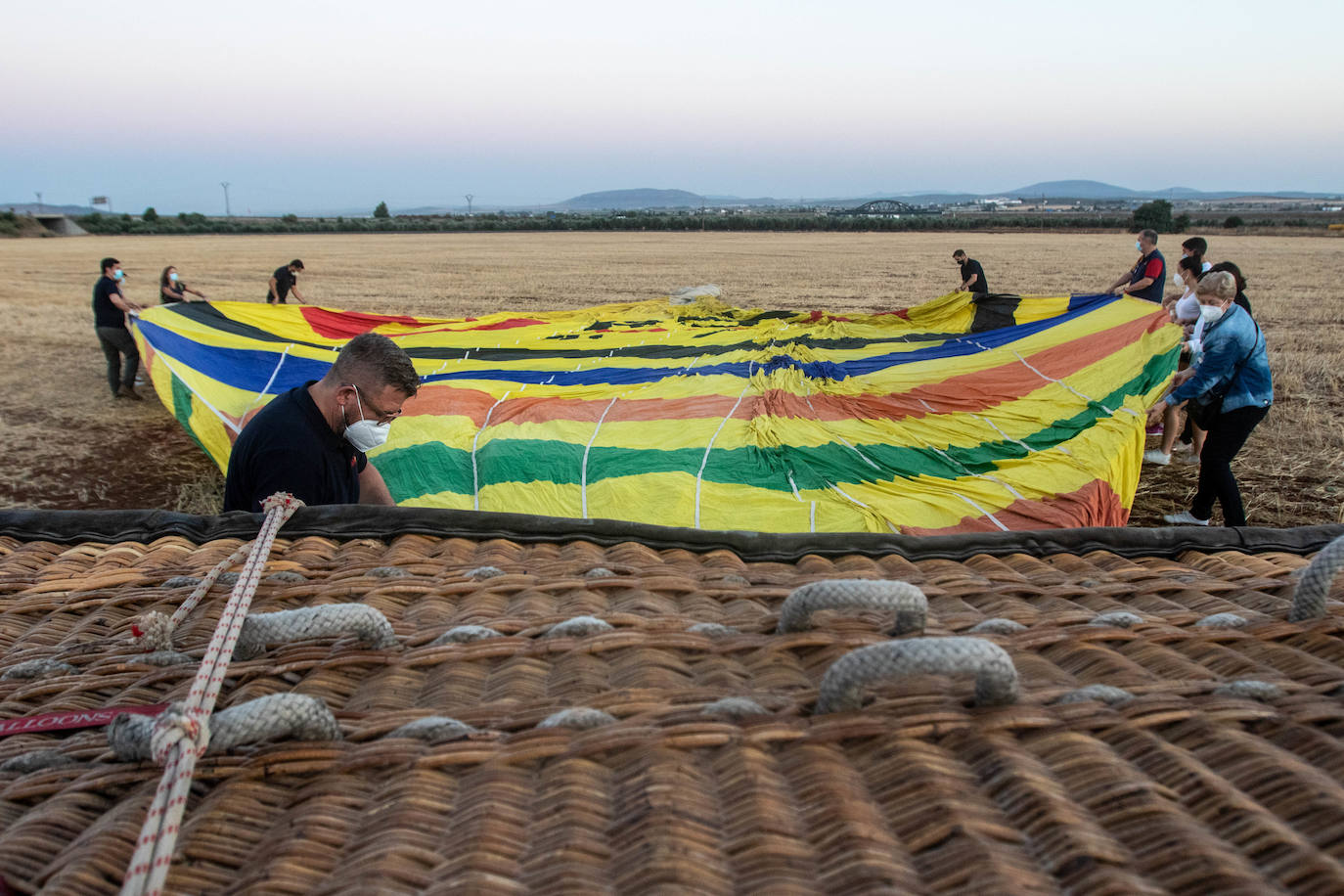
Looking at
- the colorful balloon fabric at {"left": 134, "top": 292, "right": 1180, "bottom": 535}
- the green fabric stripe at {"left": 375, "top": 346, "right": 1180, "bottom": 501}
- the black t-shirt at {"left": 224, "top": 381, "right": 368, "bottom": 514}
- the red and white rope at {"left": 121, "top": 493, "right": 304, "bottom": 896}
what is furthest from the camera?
the green fabric stripe at {"left": 375, "top": 346, "right": 1180, "bottom": 501}

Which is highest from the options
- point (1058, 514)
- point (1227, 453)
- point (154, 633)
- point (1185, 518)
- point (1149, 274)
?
point (1149, 274)

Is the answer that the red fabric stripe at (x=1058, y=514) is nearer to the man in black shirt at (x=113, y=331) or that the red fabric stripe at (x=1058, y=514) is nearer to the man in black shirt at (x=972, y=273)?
the man in black shirt at (x=972, y=273)

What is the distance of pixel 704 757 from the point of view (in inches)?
33.4

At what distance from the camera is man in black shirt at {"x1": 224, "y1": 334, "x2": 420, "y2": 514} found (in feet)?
8.90

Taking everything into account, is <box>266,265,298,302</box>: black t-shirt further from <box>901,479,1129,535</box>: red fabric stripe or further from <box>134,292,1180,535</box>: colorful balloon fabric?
<box>901,479,1129,535</box>: red fabric stripe

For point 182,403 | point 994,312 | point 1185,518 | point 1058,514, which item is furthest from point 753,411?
point 182,403

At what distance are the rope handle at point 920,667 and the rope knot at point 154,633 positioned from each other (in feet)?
2.80

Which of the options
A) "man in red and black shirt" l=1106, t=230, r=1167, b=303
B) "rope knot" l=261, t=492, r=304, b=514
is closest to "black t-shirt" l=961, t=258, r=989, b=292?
"man in red and black shirt" l=1106, t=230, r=1167, b=303

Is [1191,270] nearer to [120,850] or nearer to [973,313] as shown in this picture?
[973,313]

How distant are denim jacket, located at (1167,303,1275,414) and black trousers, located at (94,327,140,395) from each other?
855 cm

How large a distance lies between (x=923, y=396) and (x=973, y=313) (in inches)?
90.7

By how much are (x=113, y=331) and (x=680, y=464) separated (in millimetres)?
6431

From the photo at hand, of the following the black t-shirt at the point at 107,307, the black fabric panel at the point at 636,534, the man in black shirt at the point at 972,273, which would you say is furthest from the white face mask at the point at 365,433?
the man in black shirt at the point at 972,273

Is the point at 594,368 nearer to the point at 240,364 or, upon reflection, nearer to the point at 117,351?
the point at 240,364
